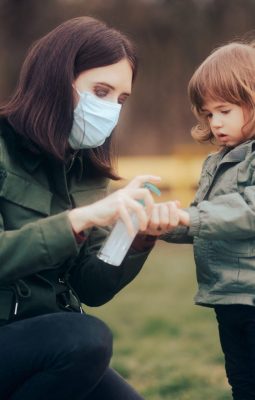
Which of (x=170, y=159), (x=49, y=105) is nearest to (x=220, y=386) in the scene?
(x=49, y=105)

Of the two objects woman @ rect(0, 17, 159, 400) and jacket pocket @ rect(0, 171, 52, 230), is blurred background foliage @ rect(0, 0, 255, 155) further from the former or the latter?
jacket pocket @ rect(0, 171, 52, 230)

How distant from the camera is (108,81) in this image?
3.42m

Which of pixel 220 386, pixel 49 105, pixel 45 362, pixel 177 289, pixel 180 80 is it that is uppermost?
pixel 49 105

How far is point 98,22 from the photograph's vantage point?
11.4ft

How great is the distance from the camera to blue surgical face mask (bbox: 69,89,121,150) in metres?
3.41

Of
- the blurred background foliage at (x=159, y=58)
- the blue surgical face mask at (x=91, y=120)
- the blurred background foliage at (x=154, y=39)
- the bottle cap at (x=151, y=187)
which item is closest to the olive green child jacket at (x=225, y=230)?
the bottle cap at (x=151, y=187)

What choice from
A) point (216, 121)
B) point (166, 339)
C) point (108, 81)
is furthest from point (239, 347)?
point (166, 339)

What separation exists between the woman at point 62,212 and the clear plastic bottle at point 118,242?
0.15 ft

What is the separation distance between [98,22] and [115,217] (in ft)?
A: 2.65

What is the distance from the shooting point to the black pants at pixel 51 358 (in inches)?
122

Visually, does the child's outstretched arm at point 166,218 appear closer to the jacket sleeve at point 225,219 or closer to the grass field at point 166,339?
the jacket sleeve at point 225,219

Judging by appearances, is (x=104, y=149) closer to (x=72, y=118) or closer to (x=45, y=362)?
(x=72, y=118)

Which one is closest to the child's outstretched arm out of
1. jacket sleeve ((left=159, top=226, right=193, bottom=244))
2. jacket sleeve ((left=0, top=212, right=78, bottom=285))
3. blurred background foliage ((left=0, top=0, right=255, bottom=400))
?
jacket sleeve ((left=159, top=226, right=193, bottom=244))

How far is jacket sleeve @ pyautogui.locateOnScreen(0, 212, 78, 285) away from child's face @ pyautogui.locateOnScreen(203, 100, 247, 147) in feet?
2.24
